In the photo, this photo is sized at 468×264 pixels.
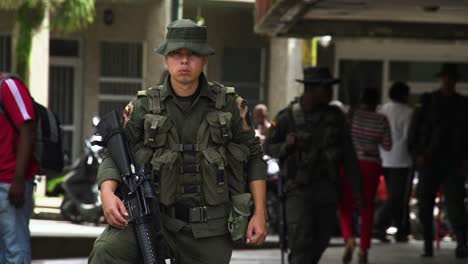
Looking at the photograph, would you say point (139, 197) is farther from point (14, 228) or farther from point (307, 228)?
point (307, 228)

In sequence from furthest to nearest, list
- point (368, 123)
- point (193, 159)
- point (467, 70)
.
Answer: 1. point (467, 70)
2. point (368, 123)
3. point (193, 159)

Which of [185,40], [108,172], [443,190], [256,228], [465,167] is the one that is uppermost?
[185,40]

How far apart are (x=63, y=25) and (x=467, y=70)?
26.4 ft

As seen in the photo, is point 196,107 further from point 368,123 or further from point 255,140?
point 368,123

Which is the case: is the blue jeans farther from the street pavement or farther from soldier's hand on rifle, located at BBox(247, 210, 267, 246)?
the street pavement

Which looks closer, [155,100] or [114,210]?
[114,210]

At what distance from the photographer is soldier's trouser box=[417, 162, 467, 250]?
12.5 metres

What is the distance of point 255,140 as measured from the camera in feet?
20.5

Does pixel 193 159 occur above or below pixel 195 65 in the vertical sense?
below

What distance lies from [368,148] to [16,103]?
15.7 ft

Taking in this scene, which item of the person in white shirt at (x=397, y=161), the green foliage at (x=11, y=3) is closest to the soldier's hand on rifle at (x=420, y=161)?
the person in white shirt at (x=397, y=161)

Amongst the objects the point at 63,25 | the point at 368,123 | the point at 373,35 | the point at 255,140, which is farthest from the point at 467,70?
the point at 255,140

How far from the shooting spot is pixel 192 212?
6004mm

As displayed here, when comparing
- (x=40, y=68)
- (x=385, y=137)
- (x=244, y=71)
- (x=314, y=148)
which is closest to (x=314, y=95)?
(x=314, y=148)
